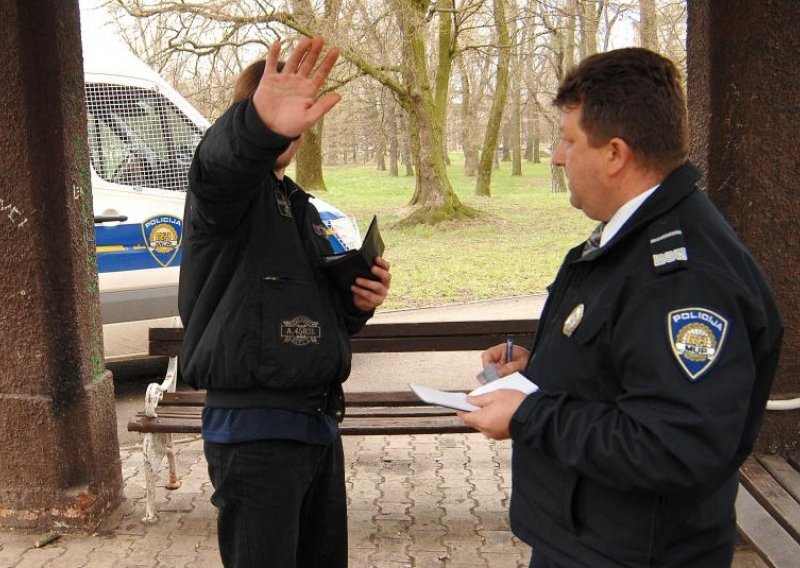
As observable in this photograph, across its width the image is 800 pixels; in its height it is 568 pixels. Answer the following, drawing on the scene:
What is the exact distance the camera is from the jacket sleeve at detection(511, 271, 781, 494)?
1578mm

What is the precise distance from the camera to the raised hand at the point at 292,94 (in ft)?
6.60

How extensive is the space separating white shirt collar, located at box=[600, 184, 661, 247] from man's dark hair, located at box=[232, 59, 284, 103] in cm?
107

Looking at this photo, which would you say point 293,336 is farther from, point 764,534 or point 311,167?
point 311,167

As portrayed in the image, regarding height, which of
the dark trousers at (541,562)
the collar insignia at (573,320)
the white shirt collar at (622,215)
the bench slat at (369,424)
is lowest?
the bench slat at (369,424)

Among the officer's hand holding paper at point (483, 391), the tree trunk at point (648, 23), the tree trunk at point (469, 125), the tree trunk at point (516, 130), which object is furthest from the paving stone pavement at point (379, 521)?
the tree trunk at point (516, 130)

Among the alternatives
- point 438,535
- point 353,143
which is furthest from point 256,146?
point 353,143

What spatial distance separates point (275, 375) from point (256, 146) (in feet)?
2.04

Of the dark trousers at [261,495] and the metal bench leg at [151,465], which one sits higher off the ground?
the dark trousers at [261,495]

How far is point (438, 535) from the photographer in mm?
4027


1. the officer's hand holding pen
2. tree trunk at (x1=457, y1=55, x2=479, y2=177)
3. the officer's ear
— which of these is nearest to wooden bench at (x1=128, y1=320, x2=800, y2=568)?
the officer's hand holding pen

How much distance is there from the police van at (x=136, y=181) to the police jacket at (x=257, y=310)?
376cm

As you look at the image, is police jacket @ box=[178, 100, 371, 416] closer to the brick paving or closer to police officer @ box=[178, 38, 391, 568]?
police officer @ box=[178, 38, 391, 568]

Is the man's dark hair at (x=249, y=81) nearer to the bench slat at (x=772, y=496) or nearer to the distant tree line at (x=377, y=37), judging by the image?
the bench slat at (x=772, y=496)

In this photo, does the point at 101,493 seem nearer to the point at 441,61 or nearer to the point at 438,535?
the point at 438,535
